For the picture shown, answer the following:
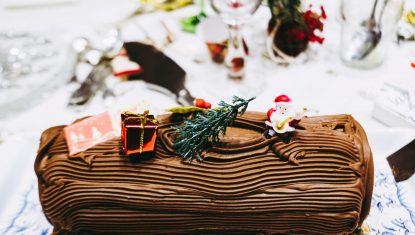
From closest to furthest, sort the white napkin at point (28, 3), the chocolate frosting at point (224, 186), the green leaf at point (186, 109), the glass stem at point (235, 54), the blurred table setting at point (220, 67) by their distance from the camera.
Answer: the chocolate frosting at point (224, 186)
the green leaf at point (186, 109)
the blurred table setting at point (220, 67)
the glass stem at point (235, 54)
the white napkin at point (28, 3)

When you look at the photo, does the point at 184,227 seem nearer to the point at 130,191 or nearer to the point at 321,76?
the point at 130,191

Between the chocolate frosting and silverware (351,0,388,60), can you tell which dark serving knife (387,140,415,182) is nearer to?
the chocolate frosting

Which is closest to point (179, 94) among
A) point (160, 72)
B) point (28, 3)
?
point (160, 72)

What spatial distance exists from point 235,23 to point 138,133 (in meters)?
0.88

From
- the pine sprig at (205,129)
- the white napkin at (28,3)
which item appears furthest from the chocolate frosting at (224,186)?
the white napkin at (28,3)

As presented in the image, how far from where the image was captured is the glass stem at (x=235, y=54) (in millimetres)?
2156

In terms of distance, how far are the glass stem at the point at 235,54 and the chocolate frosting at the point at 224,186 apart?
686 millimetres

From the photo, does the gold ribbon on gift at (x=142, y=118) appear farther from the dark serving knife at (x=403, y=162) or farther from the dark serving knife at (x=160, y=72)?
Result: the dark serving knife at (x=403, y=162)

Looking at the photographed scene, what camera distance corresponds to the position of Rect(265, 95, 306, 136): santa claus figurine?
144 centimetres

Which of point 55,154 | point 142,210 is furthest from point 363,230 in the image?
point 55,154

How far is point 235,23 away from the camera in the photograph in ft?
6.94

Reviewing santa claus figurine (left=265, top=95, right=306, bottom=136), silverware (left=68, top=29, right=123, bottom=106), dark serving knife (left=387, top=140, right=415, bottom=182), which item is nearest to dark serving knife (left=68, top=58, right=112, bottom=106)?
silverware (left=68, top=29, right=123, bottom=106)

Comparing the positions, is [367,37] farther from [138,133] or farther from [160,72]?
[138,133]

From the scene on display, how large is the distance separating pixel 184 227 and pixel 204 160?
0.75ft
